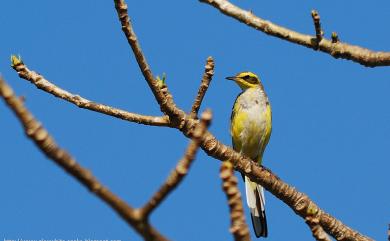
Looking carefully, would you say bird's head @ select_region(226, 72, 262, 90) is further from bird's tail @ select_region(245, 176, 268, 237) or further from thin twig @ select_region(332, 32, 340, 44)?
thin twig @ select_region(332, 32, 340, 44)

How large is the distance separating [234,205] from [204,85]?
3.37 m

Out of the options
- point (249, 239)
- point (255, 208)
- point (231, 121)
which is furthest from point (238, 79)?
point (249, 239)

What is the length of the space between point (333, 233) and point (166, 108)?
6.10 ft

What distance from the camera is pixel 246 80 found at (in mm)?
11180

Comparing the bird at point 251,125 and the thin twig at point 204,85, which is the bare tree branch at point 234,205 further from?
the bird at point 251,125

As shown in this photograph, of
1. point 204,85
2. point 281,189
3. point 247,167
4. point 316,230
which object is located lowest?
point 316,230

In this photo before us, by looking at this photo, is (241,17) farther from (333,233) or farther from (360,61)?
(333,233)

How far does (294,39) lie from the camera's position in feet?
12.1

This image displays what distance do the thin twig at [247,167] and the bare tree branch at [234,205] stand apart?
279 cm

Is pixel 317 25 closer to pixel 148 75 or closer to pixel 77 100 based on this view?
pixel 148 75

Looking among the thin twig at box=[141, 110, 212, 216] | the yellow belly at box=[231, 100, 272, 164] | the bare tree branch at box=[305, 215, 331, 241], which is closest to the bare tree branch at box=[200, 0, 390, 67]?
the bare tree branch at box=[305, 215, 331, 241]

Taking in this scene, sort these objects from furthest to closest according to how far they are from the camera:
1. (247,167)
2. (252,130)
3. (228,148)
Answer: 1. (252,130)
2. (247,167)
3. (228,148)

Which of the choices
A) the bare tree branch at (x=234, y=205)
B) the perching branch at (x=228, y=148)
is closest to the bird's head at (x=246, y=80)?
the perching branch at (x=228, y=148)

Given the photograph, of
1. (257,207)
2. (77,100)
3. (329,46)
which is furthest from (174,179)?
(257,207)
